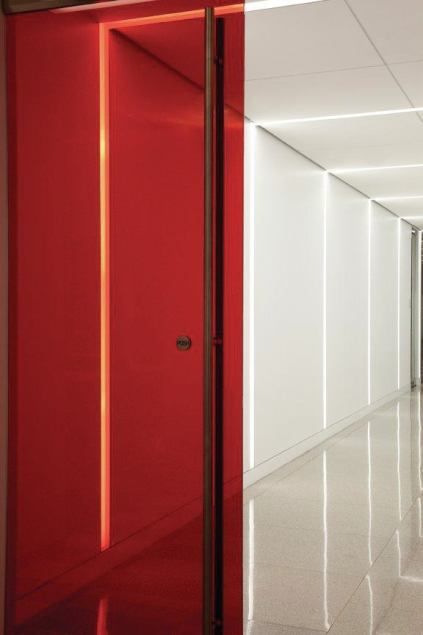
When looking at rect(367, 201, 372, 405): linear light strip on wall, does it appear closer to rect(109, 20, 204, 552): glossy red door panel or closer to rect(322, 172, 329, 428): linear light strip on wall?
rect(322, 172, 329, 428): linear light strip on wall

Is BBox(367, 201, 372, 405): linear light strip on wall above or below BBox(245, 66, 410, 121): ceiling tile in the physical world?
below

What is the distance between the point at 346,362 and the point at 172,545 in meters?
7.80

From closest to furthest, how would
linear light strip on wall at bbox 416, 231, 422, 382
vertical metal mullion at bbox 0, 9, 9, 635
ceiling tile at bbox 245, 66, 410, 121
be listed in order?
vertical metal mullion at bbox 0, 9, 9, 635 → ceiling tile at bbox 245, 66, 410, 121 → linear light strip on wall at bbox 416, 231, 422, 382

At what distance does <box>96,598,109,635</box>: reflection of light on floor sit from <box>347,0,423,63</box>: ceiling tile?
3.27 meters

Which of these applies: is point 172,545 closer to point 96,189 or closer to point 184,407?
point 184,407

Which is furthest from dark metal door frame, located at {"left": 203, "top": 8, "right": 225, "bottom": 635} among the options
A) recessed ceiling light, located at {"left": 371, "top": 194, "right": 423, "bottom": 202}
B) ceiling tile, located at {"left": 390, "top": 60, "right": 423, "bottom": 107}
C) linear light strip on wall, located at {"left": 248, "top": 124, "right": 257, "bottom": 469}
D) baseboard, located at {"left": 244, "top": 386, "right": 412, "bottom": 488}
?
recessed ceiling light, located at {"left": 371, "top": 194, "right": 423, "bottom": 202}

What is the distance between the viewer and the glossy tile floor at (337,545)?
4246 millimetres

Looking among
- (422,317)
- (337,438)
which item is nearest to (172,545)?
(337,438)

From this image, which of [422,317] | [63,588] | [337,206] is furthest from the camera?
[422,317]

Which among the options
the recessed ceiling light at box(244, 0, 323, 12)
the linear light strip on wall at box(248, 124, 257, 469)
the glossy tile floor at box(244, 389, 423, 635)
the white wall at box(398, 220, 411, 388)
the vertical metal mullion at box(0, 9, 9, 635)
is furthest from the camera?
the white wall at box(398, 220, 411, 388)

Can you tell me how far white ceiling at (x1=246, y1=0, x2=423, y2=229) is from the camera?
484cm

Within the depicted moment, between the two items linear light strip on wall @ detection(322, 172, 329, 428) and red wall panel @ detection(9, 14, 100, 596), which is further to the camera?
linear light strip on wall @ detection(322, 172, 329, 428)

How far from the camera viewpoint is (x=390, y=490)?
7.16 meters

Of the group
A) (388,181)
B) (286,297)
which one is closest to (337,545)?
(286,297)
